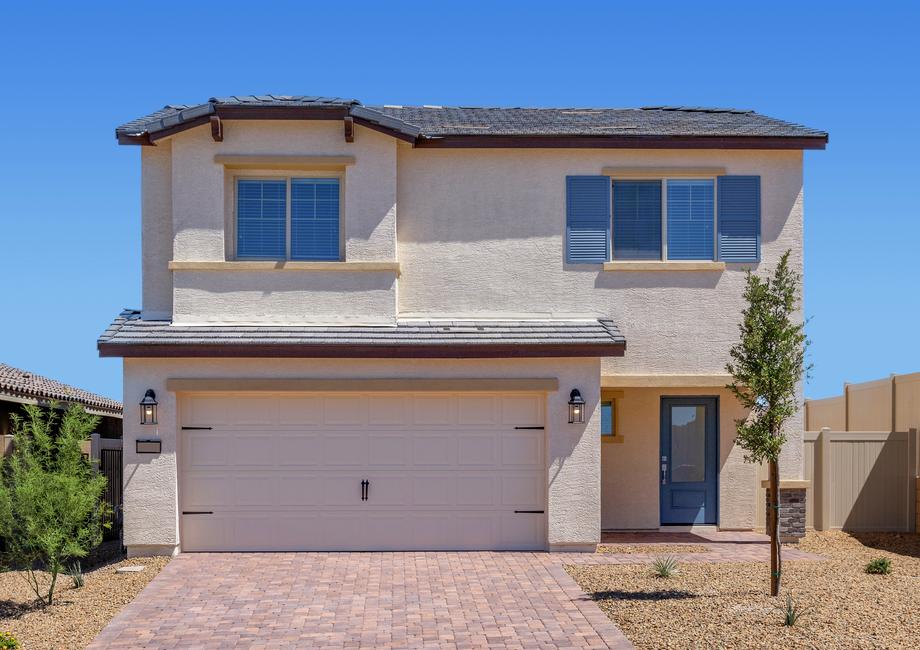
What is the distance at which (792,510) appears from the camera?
16375mm

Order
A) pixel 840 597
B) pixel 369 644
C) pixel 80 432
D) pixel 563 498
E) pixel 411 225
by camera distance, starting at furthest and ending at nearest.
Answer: pixel 411 225, pixel 563 498, pixel 80 432, pixel 840 597, pixel 369 644

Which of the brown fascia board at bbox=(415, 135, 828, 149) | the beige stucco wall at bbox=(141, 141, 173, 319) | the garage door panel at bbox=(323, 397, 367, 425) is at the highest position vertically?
the brown fascia board at bbox=(415, 135, 828, 149)

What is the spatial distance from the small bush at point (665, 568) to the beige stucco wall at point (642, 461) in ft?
10.9

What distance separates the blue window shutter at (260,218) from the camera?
1578 centimetres

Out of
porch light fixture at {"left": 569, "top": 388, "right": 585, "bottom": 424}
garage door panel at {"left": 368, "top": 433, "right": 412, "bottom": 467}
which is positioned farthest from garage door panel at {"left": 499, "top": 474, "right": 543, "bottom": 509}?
garage door panel at {"left": 368, "top": 433, "right": 412, "bottom": 467}

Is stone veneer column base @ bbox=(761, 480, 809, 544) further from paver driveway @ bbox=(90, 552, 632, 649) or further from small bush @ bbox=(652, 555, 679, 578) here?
paver driveway @ bbox=(90, 552, 632, 649)

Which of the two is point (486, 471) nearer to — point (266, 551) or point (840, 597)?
point (266, 551)

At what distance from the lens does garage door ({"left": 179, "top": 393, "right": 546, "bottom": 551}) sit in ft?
49.4

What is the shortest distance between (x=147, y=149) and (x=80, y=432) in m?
5.02

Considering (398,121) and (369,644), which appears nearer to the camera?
(369,644)

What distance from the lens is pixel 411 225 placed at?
1631cm

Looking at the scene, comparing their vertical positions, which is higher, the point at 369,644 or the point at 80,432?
the point at 80,432

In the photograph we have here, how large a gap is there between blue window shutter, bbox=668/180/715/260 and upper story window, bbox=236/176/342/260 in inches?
203

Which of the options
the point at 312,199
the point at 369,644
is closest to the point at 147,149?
the point at 312,199
